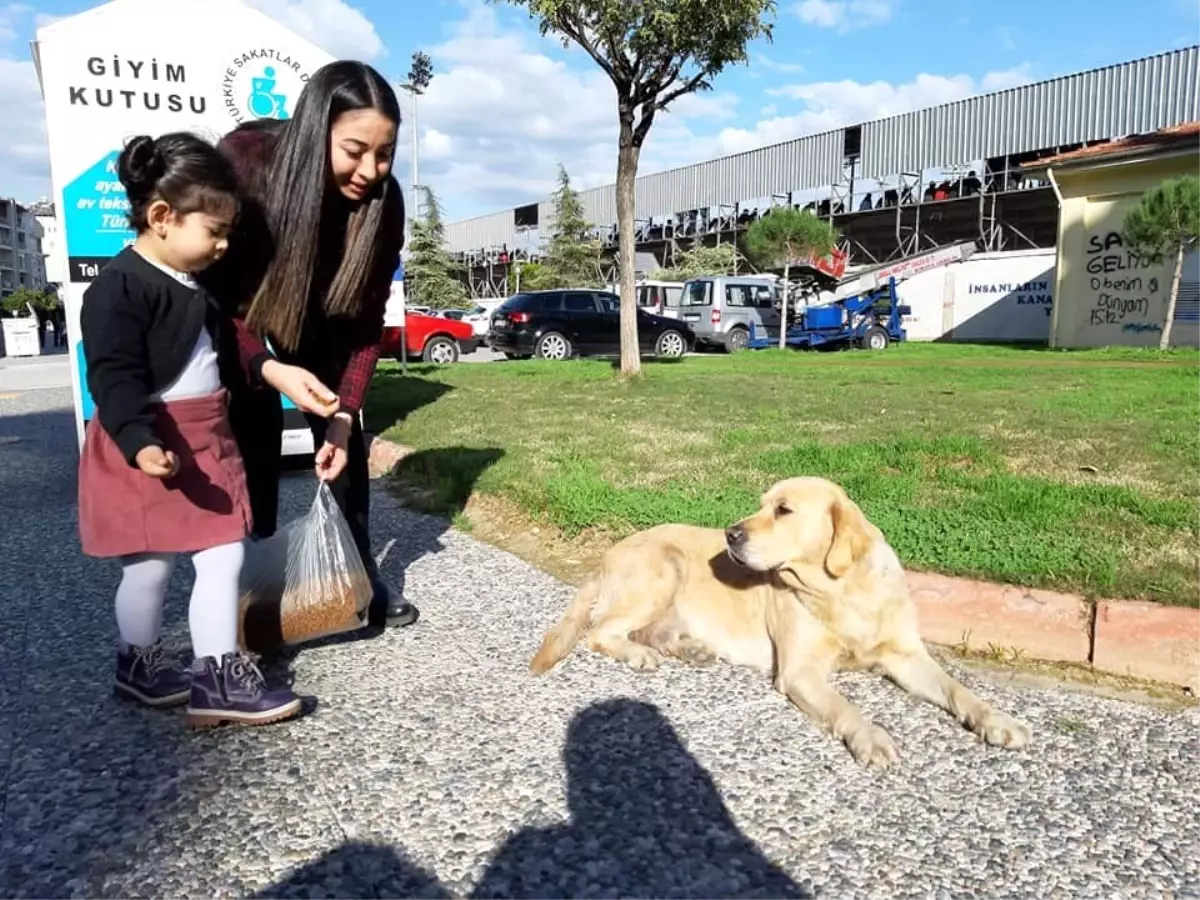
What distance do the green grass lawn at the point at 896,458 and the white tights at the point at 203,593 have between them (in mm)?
2296

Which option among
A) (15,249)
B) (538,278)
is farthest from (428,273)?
(15,249)

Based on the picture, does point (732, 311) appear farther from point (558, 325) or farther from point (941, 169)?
point (941, 169)

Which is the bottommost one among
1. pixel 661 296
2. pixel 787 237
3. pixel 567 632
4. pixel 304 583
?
pixel 567 632

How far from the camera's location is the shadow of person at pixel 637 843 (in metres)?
1.88

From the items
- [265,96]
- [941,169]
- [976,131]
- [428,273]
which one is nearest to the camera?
[265,96]

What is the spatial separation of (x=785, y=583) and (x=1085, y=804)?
42.7 inches

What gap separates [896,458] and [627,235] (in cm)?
811

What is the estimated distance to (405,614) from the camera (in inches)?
140

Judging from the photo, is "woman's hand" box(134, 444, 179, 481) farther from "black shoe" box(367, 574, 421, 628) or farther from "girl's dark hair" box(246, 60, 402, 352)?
"black shoe" box(367, 574, 421, 628)

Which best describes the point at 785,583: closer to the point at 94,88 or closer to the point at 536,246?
the point at 94,88

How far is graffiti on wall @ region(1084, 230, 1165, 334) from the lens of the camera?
2050 centimetres

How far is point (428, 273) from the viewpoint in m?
50.4

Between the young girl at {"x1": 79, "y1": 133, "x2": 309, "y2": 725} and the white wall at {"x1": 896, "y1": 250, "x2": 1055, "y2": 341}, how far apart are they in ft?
91.8

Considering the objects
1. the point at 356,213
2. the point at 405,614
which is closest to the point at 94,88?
the point at 356,213
